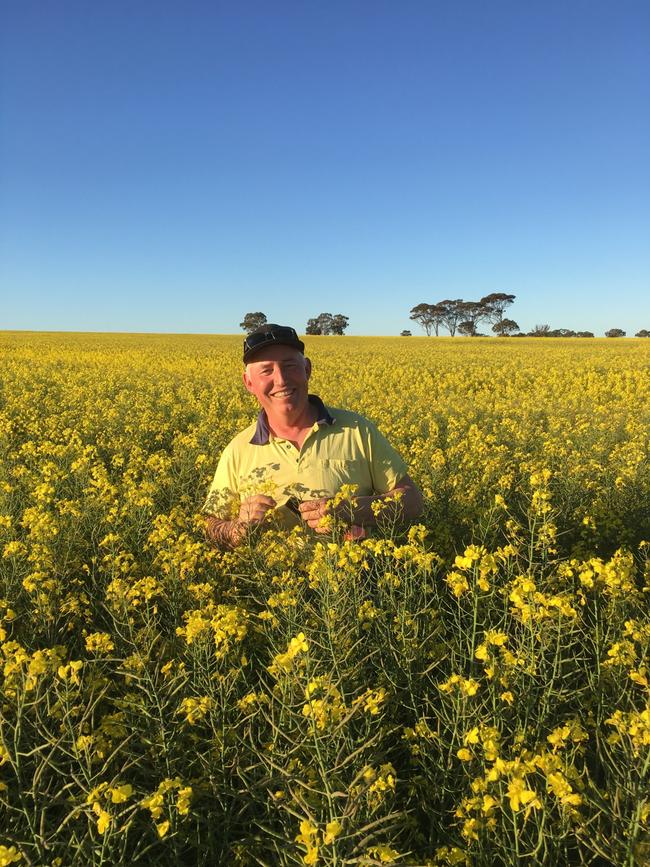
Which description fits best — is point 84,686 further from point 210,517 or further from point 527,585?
point 527,585

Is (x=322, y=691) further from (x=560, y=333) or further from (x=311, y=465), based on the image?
(x=560, y=333)

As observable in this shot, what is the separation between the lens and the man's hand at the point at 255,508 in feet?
9.25

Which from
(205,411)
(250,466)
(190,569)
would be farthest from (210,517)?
(205,411)

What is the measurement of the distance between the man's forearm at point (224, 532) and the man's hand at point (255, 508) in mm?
52

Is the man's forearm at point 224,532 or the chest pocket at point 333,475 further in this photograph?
the chest pocket at point 333,475

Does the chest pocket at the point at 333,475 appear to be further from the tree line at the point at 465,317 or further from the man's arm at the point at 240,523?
the tree line at the point at 465,317

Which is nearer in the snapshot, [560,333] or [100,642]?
[100,642]

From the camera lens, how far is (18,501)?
4.11 m

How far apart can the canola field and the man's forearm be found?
4.4 inches

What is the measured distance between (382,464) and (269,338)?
3.57 feet

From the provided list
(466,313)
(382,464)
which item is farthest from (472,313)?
(382,464)

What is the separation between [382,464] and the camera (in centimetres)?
332

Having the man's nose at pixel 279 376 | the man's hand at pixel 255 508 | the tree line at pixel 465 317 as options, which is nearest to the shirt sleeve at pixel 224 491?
the man's hand at pixel 255 508

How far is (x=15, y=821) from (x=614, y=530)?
4.28 meters
